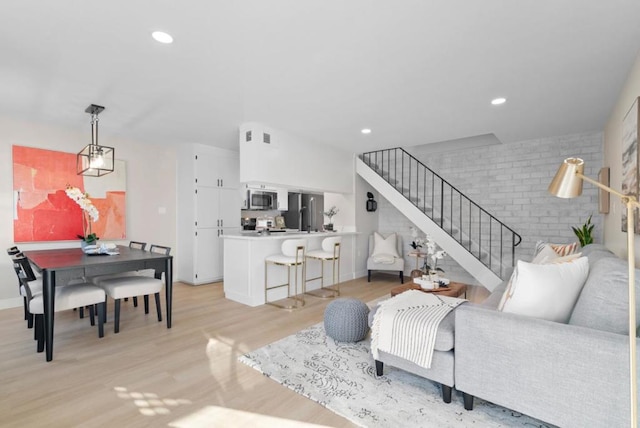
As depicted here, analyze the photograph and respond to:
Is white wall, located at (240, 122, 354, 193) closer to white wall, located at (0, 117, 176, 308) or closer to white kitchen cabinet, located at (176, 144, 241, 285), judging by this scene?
white kitchen cabinet, located at (176, 144, 241, 285)

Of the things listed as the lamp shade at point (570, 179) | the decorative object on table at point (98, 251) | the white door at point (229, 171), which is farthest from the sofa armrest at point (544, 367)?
the white door at point (229, 171)

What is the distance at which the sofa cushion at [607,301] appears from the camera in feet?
5.15

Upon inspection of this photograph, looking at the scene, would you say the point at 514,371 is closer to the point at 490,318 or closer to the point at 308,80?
the point at 490,318

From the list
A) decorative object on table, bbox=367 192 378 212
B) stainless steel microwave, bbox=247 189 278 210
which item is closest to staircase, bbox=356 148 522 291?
decorative object on table, bbox=367 192 378 212

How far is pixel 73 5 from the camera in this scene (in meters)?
1.95

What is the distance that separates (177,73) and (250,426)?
2920 millimetres

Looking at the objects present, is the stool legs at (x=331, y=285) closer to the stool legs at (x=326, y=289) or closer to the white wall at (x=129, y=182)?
the stool legs at (x=326, y=289)

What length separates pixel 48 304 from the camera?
2.61 metres

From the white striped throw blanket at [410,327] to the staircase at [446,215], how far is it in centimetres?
297

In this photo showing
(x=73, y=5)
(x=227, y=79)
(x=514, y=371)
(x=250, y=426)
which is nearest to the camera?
(x=514, y=371)

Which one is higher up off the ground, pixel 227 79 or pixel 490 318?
pixel 227 79

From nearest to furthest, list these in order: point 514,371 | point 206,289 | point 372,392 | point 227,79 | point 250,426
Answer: point 514,371 < point 250,426 < point 372,392 < point 227,79 < point 206,289

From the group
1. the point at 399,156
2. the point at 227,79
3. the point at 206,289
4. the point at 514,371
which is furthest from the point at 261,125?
the point at 514,371

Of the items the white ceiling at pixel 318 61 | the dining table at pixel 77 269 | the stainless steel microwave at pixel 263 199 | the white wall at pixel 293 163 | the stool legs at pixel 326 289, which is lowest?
the stool legs at pixel 326 289
